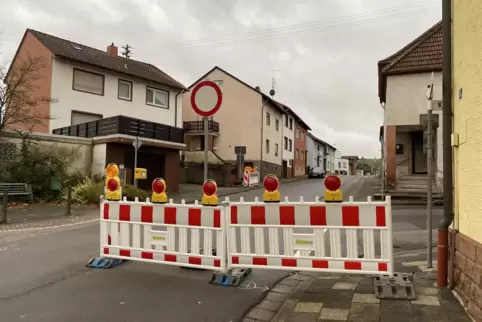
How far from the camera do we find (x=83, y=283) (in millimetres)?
5426

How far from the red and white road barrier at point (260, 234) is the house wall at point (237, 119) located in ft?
110

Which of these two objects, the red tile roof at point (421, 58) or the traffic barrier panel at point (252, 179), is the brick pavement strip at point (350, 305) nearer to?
the red tile roof at point (421, 58)

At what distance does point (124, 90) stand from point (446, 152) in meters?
26.6

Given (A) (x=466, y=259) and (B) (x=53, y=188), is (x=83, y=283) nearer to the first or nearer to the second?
(A) (x=466, y=259)

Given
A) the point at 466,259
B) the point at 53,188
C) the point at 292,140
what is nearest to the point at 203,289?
the point at 466,259

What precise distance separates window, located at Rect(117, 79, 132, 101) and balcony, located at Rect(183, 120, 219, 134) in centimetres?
1057

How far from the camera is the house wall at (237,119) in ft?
130

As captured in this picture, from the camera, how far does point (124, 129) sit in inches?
837

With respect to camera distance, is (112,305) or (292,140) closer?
(112,305)

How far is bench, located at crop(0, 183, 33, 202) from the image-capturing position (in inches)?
651

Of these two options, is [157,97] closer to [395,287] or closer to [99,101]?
[99,101]

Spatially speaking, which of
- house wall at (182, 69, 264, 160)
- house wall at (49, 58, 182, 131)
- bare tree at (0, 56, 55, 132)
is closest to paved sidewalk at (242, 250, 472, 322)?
bare tree at (0, 56, 55, 132)

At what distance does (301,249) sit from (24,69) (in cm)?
1822

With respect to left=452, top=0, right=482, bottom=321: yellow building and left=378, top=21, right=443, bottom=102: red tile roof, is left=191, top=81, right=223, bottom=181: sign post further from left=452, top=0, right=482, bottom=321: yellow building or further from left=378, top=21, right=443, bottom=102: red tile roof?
left=378, top=21, right=443, bottom=102: red tile roof
